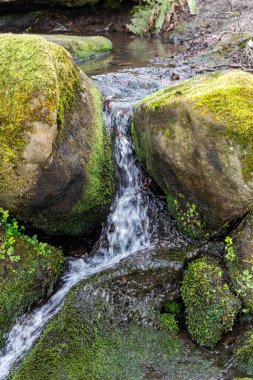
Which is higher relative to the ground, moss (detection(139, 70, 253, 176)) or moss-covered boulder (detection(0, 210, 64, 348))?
moss (detection(139, 70, 253, 176))

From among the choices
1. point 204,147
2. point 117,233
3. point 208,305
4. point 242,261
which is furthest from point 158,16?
point 208,305

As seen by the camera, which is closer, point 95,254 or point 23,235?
point 23,235

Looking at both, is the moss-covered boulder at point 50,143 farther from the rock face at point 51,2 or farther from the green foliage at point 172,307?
the rock face at point 51,2

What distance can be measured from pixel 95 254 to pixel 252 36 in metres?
6.35

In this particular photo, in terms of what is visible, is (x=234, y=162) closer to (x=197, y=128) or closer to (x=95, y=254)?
(x=197, y=128)

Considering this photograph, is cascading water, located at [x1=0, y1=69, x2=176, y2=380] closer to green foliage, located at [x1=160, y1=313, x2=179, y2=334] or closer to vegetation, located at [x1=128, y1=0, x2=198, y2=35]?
green foliage, located at [x1=160, y1=313, x2=179, y2=334]

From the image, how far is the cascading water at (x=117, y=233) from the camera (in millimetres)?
4090

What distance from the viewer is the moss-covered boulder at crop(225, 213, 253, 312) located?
398cm

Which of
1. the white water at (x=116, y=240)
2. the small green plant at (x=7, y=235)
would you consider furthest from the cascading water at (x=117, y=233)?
the small green plant at (x=7, y=235)

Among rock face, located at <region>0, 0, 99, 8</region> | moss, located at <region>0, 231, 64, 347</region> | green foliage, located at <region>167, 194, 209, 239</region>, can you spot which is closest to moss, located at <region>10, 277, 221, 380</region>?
moss, located at <region>0, 231, 64, 347</region>

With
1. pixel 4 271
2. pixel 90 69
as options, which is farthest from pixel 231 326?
pixel 90 69

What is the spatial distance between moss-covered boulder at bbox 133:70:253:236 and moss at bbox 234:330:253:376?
1.16 metres

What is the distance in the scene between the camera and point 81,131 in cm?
466

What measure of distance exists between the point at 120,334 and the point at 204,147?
1.95 metres
